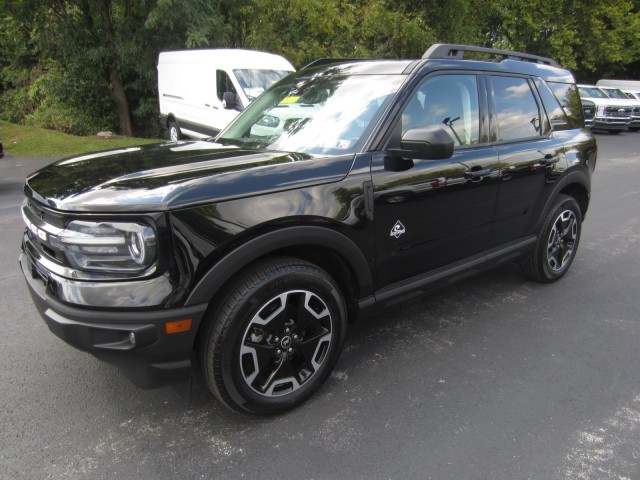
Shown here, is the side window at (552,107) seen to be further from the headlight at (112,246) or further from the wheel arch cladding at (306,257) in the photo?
the headlight at (112,246)

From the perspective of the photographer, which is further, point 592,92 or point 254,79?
point 592,92

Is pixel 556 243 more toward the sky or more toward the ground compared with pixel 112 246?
more toward the ground

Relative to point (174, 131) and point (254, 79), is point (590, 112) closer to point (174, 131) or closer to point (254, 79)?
point (254, 79)

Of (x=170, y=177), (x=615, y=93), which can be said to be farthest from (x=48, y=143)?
(x=615, y=93)

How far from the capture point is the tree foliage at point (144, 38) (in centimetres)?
1459

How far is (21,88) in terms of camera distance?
21.6 metres

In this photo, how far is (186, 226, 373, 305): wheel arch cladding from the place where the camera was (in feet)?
7.46

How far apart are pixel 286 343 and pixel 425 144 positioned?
1.29 metres

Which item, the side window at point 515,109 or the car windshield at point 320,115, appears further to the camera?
the side window at point 515,109

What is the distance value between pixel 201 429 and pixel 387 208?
1.56 meters

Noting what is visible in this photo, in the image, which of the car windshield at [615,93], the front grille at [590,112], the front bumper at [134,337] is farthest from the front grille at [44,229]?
the car windshield at [615,93]

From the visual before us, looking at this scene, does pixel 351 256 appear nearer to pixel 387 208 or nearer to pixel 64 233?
pixel 387 208

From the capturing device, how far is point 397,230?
297 cm

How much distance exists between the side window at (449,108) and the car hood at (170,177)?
679 millimetres
